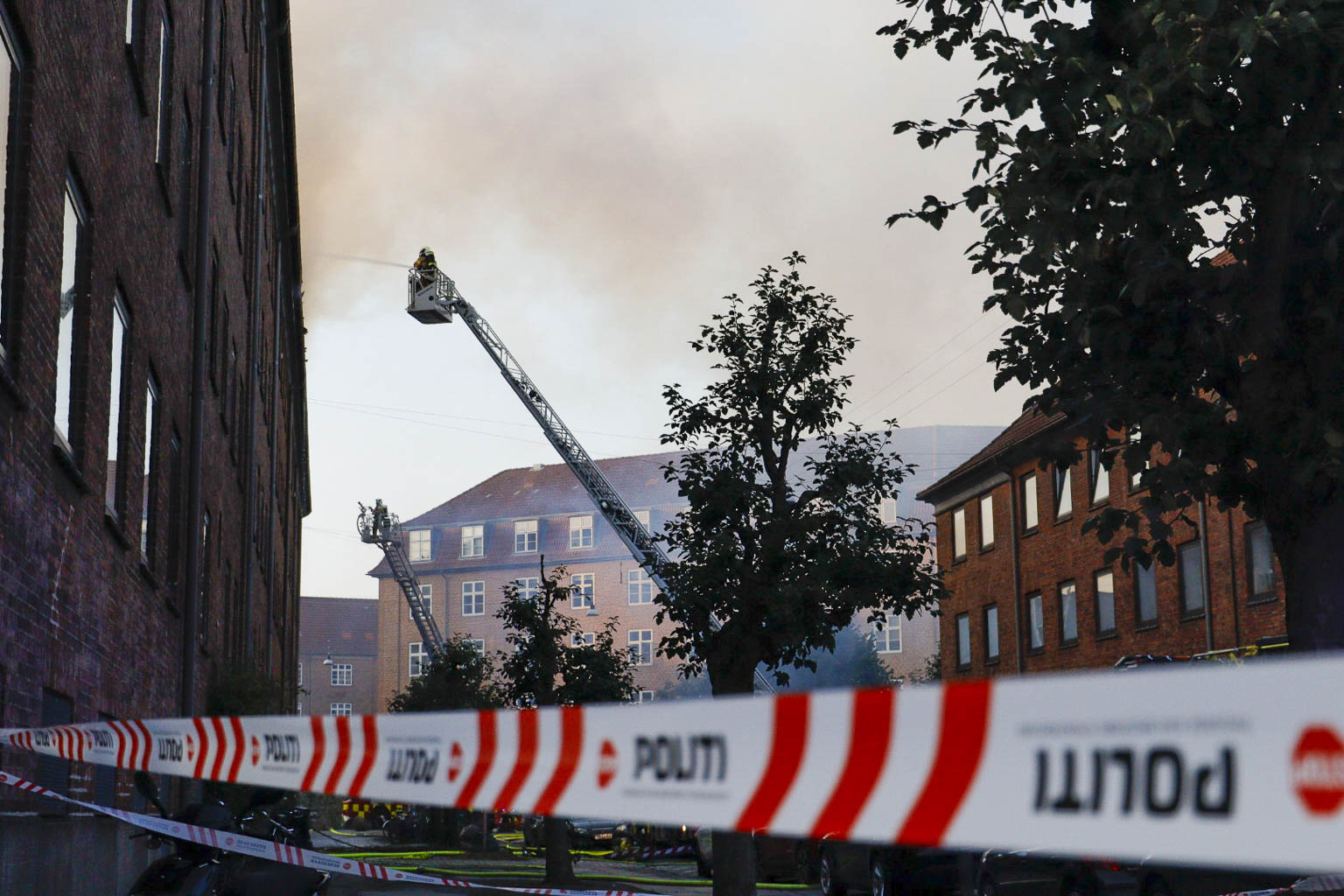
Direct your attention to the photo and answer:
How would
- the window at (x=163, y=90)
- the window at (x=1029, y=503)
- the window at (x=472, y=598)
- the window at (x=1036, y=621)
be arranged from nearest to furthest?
the window at (x=163, y=90) → the window at (x=1036, y=621) → the window at (x=1029, y=503) → the window at (x=472, y=598)

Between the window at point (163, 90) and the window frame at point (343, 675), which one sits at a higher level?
the window at point (163, 90)

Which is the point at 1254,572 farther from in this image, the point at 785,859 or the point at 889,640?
the point at 889,640

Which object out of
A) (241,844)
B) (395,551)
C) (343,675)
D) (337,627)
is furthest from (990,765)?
(337,627)

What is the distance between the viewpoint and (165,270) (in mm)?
15047

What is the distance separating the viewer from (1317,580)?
31.4 ft

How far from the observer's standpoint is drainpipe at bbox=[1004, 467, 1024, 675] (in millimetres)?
40156

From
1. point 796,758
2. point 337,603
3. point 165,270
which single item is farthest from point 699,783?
point 337,603

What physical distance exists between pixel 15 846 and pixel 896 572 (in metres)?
12.6

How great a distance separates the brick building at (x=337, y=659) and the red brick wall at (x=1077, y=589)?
6558cm

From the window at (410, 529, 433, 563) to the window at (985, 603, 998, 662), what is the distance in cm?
6043

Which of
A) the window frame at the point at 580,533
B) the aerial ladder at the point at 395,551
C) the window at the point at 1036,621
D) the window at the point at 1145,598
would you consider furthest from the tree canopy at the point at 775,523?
the window frame at the point at 580,533

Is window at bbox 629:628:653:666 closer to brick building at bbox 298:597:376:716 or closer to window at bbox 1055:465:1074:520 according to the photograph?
brick building at bbox 298:597:376:716

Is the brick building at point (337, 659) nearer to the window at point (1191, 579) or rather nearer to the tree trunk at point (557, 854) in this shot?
the window at point (1191, 579)

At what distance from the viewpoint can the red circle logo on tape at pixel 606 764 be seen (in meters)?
2.94
